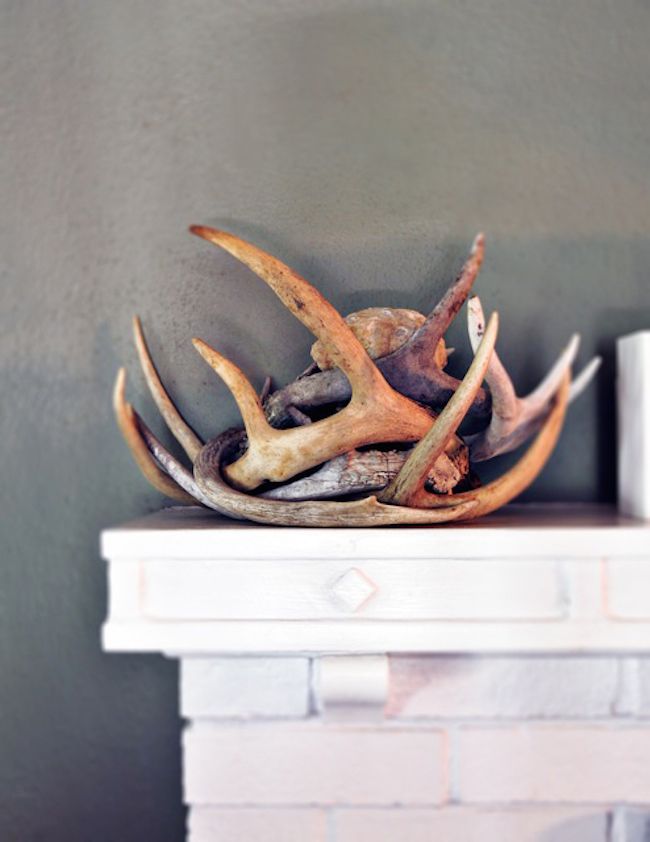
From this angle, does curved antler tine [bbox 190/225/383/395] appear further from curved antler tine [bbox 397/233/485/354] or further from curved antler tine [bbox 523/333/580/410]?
curved antler tine [bbox 523/333/580/410]

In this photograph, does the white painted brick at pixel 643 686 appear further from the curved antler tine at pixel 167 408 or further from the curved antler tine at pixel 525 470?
the curved antler tine at pixel 167 408

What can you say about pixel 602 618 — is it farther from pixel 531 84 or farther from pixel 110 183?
pixel 110 183

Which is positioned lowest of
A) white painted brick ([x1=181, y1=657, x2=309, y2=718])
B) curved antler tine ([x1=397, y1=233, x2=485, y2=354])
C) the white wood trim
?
white painted brick ([x1=181, y1=657, x2=309, y2=718])

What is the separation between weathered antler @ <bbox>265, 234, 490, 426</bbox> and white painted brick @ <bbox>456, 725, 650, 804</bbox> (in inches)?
16.3

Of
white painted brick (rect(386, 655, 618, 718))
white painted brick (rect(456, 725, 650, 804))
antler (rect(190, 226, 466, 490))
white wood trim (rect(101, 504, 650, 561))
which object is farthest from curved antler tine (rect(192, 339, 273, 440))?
white painted brick (rect(456, 725, 650, 804))

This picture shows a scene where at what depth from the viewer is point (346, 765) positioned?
0.93m

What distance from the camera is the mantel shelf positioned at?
759 mm

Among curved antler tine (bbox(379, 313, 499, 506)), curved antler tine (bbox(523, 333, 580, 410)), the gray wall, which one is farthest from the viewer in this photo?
the gray wall

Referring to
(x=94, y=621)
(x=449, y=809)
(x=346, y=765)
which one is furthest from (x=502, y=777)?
(x=94, y=621)

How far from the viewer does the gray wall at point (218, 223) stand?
3.24 feet

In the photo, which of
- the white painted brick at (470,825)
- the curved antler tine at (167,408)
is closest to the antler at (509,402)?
the curved antler tine at (167,408)

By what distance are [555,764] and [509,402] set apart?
0.44 meters

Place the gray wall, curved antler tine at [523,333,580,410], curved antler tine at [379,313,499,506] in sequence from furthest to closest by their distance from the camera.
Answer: the gray wall
curved antler tine at [523,333,580,410]
curved antler tine at [379,313,499,506]

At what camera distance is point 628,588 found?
2.52 ft
